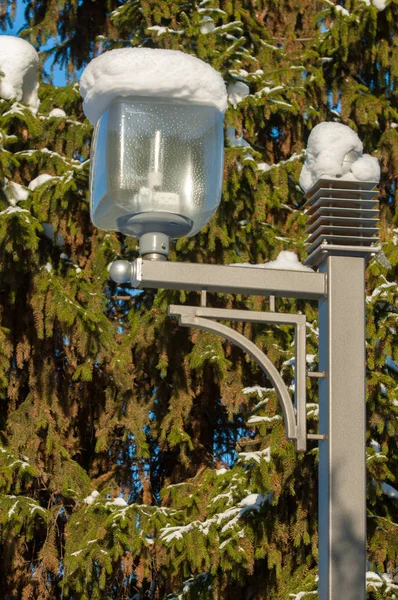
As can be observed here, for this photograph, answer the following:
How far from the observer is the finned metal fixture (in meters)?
3.12

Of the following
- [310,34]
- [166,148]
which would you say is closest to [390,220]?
[310,34]

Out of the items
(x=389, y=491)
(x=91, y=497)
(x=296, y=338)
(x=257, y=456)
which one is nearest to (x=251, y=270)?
(x=296, y=338)

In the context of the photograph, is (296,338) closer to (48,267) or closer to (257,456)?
(257,456)

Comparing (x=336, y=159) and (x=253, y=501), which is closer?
(x=336, y=159)

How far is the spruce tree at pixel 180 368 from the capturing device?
268 inches

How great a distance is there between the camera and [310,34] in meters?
9.80

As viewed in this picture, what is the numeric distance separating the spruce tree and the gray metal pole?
10.9 ft

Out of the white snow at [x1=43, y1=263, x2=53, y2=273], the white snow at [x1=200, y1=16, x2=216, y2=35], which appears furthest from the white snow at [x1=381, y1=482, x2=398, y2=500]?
the white snow at [x1=200, y1=16, x2=216, y2=35]

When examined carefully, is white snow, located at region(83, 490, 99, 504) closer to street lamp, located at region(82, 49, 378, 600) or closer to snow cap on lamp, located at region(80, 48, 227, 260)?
street lamp, located at region(82, 49, 378, 600)

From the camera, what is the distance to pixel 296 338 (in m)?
3.16

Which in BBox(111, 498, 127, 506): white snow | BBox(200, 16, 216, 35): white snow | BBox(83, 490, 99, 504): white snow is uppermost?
BBox(200, 16, 216, 35): white snow

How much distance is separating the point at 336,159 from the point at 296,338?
1.86 ft

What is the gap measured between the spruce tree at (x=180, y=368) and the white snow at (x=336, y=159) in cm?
303

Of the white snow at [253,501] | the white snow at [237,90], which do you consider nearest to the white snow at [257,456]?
the white snow at [253,501]
